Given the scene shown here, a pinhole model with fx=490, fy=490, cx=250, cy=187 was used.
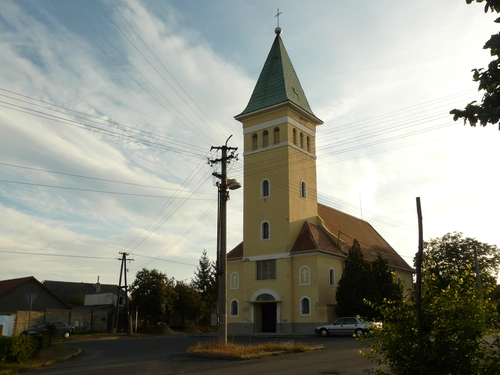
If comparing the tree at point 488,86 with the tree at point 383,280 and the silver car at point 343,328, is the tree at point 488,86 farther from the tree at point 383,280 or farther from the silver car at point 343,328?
the tree at point 383,280

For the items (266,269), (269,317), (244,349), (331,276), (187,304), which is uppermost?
(266,269)

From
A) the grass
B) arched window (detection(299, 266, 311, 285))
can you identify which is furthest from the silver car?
the grass

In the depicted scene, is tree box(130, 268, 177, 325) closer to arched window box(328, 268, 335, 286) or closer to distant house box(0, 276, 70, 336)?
distant house box(0, 276, 70, 336)

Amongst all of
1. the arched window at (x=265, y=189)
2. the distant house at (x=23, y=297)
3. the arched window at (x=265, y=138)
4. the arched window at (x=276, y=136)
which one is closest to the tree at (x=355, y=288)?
the arched window at (x=265, y=189)

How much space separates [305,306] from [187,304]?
21342mm

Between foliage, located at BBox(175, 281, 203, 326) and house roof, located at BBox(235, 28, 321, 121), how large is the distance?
22906mm

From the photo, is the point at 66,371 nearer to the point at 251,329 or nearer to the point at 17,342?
the point at 17,342

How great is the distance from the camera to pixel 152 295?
50.9 meters

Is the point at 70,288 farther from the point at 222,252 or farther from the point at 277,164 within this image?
the point at 222,252

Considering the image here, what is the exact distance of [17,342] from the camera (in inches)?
604

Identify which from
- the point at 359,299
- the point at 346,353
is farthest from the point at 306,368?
the point at 359,299

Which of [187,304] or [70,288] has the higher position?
[70,288]

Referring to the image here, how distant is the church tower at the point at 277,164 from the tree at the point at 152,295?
48.1 feet

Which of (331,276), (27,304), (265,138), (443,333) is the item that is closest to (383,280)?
(331,276)
